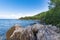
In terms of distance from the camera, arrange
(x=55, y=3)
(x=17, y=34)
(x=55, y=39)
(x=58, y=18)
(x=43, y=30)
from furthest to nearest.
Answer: (x=55, y=3) → (x=58, y=18) → (x=17, y=34) → (x=43, y=30) → (x=55, y=39)

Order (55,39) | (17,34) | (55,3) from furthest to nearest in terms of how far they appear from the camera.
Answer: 1. (55,3)
2. (17,34)
3. (55,39)

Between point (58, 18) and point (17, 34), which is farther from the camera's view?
point (58, 18)

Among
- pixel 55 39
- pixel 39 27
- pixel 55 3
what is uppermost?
pixel 55 3

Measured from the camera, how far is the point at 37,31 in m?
9.59

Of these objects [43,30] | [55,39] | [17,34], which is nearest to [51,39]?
[55,39]

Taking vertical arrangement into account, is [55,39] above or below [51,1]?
below

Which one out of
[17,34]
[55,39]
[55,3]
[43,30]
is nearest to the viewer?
[55,39]

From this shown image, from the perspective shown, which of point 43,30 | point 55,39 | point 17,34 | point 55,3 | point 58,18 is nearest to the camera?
point 55,39

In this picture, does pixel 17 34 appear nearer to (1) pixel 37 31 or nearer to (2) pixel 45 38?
(1) pixel 37 31

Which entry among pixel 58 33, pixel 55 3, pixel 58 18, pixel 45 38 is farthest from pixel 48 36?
pixel 55 3

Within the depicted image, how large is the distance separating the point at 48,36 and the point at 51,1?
53.7 ft

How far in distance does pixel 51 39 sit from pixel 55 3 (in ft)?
49.6

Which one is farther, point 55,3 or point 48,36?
point 55,3

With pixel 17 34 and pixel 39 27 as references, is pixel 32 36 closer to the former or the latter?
pixel 39 27
